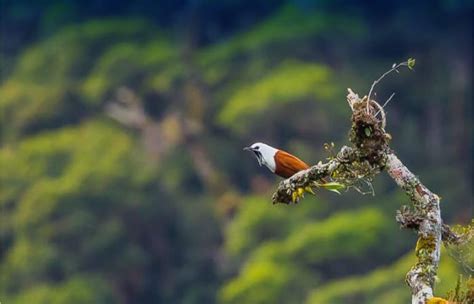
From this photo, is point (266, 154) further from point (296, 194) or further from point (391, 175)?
point (391, 175)

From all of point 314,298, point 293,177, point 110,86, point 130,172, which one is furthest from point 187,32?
point 293,177

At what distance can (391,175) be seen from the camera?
10.5m

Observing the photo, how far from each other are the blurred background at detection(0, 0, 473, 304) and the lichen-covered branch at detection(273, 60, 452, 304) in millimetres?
26768

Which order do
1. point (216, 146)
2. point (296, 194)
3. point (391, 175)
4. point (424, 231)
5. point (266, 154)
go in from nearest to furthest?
1. point (424, 231)
2. point (391, 175)
3. point (296, 194)
4. point (266, 154)
5. point (216, 146)

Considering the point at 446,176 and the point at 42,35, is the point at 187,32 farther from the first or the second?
the point at 446,176

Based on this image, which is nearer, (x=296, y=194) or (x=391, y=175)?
(x=391, y=175)

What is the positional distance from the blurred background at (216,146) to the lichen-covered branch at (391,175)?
1054 inches

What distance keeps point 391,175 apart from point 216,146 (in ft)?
123

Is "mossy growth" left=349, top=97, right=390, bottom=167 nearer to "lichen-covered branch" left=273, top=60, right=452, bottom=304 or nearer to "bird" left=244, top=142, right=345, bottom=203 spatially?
"lichen-covered branch" left=273, top=60, right=452, bottom=304

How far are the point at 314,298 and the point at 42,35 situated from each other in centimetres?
2076

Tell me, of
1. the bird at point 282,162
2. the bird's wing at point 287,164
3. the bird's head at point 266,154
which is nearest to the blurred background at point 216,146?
the bird's head at point 266,154

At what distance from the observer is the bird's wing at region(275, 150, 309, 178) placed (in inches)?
438

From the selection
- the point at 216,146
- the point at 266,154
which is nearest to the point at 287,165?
the point at 266,154

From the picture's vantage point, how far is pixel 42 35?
2256 inches
